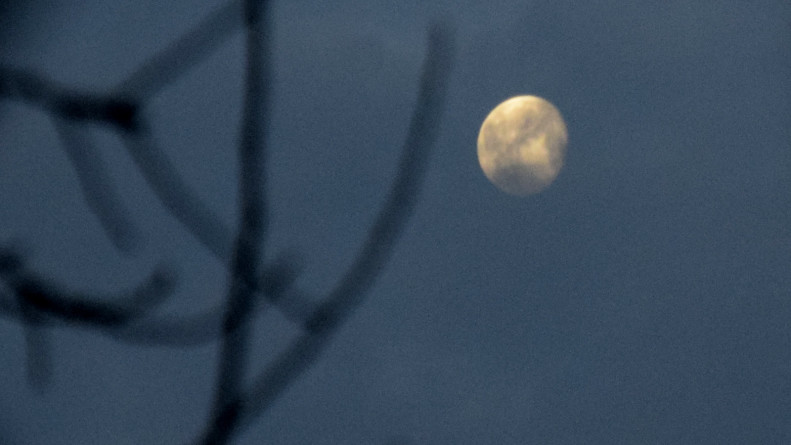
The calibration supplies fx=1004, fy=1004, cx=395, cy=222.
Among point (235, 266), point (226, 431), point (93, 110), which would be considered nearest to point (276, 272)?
point (235, 266)

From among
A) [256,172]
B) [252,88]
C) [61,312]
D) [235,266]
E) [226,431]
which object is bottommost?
[226,431]

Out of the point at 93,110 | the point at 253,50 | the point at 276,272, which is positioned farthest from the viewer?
the point at 276,272

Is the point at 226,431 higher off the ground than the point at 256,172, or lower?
lower

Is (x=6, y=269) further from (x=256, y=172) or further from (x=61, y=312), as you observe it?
(x=256, y=172)

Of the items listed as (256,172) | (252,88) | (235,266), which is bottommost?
(235,266)

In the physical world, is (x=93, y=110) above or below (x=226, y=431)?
above

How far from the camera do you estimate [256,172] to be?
233 cm

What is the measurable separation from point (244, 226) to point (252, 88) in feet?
1.05

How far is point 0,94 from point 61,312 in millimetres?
548

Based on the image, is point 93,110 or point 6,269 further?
point 6,269

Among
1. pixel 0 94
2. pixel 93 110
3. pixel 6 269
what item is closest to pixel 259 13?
pixel 93 110

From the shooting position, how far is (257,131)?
2.31 meters

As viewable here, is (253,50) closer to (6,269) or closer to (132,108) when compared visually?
(132,108)

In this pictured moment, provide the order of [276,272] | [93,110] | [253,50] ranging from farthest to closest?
[276,272], [93,110], [253,50]
